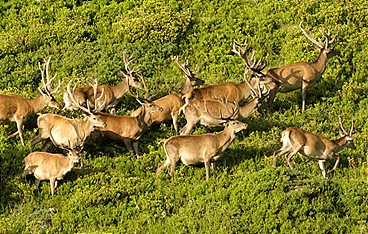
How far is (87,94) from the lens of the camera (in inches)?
816

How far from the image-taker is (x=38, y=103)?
65.2 ft

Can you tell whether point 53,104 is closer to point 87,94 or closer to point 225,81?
point 87,94

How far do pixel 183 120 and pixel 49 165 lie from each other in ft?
14.0

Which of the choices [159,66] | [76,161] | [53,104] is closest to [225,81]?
[159,66]

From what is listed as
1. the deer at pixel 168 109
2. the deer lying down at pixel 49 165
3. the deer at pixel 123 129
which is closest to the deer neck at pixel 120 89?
the deer at pixel 168 109

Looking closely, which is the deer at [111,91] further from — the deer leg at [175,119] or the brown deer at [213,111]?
the brown deer at [213,111]

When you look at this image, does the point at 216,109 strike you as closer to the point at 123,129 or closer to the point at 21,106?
the point at 123,129

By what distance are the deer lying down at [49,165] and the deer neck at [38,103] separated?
206 cm

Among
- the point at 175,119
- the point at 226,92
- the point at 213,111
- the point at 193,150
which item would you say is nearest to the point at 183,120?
the point at 175,119

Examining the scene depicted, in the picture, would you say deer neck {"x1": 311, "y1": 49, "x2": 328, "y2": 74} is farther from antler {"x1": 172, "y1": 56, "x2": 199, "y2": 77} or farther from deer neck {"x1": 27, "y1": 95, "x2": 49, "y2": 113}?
deer neck {"x1": 27, "y1": 95, "x2": 49, "y2": 113}

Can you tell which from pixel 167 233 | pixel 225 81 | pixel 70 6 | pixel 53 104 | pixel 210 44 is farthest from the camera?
pixel 70 6

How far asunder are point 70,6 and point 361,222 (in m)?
12.7

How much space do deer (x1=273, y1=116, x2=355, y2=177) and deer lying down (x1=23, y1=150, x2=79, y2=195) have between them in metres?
4.16

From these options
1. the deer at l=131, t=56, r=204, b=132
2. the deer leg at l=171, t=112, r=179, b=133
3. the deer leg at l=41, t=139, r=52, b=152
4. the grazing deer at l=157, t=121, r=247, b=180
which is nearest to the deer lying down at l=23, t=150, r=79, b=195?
the deer leg at l=41, t=139, r=52, b=152
